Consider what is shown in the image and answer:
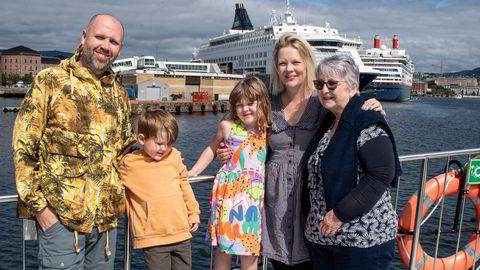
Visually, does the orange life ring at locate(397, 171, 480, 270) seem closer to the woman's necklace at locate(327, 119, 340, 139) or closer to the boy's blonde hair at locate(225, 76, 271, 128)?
the woman's necklace at locate(327, 119, 340, 139)

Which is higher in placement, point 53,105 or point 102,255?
point 53,105

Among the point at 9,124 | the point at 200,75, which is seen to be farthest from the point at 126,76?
the point at 9,124

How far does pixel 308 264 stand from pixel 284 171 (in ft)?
2.00

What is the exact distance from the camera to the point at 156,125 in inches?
103

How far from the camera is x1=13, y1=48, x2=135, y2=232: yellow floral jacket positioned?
7.04ft

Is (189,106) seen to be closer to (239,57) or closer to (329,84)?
(239,57)

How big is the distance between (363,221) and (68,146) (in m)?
1.56

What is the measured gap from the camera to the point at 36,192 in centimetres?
214

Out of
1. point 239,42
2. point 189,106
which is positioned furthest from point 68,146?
point 239,42

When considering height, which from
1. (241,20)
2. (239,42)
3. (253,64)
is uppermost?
(241,20)

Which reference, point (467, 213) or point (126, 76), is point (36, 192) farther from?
point (126, 76)

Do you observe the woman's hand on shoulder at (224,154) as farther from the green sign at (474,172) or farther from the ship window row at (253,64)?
the ship window row at (253,64)

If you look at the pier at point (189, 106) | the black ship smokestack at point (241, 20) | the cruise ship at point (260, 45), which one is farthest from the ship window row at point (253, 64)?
the pier at point (189, 106)

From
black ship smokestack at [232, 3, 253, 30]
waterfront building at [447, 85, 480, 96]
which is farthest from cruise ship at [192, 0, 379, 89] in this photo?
waterfront building at [447, 85, 480, 96]
